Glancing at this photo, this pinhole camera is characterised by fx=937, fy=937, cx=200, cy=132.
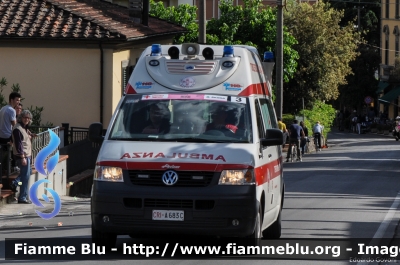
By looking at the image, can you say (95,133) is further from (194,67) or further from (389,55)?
(389,55)

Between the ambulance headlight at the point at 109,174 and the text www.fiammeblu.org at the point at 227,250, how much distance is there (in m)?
1.05

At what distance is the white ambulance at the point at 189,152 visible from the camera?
10.5 meters

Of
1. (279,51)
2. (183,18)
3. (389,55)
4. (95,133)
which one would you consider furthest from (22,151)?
(389,55)

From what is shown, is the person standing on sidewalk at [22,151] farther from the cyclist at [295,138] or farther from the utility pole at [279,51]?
the cyclist at [295,138]

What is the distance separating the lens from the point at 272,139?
1133cm

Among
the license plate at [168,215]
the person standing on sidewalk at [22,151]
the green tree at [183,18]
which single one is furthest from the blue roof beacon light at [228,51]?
the green tree at [183,18]

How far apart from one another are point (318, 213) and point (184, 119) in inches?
260

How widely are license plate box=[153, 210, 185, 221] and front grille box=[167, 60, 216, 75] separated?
2.04 meters

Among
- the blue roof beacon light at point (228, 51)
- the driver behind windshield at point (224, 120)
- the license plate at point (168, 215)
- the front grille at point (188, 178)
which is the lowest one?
the license plate at point (168, 215)

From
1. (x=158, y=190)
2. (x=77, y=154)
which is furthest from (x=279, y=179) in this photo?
(x=77, y=154)

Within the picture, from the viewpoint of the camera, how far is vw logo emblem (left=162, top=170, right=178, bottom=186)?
34.5 feet

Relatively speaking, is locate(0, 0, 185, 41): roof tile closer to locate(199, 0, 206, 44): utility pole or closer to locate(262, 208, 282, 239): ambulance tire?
locate(199, 0, 206, 44): utility pole

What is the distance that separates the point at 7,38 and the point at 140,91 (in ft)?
52.5

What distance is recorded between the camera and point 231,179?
34.7ft
